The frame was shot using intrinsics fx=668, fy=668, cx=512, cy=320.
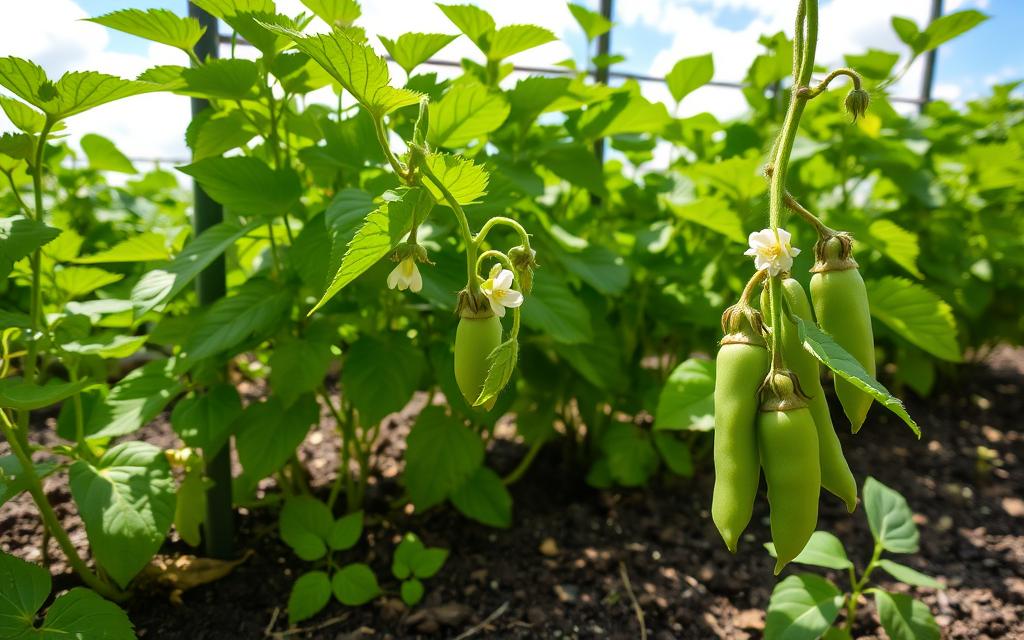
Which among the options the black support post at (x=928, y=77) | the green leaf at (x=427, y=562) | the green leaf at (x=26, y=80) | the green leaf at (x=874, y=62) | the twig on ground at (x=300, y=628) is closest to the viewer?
the green leaf at (x=26, y=80)

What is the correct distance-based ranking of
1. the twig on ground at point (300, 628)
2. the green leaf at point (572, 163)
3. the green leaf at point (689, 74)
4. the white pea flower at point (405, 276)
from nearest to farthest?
the white pea flower at point (405, 276) < the twig on ground at point (300, 628) < the green leaf at point (572, 163) < the green leaf at point (689, 74)

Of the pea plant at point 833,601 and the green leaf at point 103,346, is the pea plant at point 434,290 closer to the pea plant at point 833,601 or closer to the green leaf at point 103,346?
the green leaf at point 103,346

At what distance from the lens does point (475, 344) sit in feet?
1.71

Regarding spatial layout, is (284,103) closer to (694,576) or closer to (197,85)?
(197,85)

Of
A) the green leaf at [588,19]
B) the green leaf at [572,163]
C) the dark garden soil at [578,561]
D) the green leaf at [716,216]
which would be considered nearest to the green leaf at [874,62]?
the green leaf at [588,19]

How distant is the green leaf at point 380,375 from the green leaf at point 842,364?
74cm

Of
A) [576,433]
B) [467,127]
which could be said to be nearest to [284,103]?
[467,127]

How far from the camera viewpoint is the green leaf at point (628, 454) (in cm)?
147

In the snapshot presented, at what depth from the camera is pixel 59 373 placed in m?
1.99

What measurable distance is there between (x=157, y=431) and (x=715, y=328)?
146 cm

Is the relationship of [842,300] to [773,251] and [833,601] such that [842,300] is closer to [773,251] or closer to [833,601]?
[773,251]

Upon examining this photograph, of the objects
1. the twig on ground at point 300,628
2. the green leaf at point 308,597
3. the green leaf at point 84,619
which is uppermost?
the green leaf at point 84,619

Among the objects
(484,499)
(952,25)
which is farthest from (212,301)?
(952,25)

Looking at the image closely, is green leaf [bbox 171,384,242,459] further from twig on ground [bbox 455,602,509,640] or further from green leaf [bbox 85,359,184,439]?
twig on ground [bbox 455,602,509,640]
